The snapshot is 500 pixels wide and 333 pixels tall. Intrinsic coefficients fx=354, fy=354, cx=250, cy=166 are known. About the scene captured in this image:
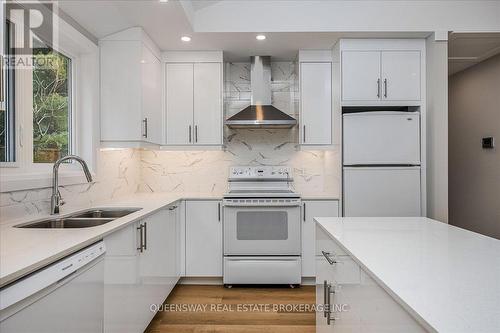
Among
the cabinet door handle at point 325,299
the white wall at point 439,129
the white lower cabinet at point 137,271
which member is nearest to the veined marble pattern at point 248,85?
the white wall at point 439,129

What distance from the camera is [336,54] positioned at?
11.1 feet

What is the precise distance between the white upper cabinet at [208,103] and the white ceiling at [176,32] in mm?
226

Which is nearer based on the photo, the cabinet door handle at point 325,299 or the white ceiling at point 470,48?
the cabinet door handle at point 325,299

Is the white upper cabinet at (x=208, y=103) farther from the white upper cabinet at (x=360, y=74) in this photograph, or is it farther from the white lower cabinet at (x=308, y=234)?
the white upper cabinet at (x=360, y=74)

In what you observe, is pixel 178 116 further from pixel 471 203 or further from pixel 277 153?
pixel 471 203

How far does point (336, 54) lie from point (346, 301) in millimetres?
2543

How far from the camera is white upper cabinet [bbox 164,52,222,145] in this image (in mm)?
3621

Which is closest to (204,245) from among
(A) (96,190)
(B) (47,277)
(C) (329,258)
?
(A) (96,190)

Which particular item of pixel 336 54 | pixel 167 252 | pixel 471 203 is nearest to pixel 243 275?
pixel 167 252

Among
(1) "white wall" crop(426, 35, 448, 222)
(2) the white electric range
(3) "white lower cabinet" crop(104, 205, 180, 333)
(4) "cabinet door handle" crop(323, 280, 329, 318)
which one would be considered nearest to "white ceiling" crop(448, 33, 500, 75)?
(1) "white wall" crop(426, 35, 448, 222)

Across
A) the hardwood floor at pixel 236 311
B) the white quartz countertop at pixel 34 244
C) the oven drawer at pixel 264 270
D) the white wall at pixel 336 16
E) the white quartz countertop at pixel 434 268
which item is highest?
the white wall at pixel 336 16

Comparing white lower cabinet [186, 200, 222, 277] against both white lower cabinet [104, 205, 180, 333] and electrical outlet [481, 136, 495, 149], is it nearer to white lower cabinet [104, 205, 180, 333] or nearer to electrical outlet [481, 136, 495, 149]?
white lower cabinet [104, 205, 180, 333]

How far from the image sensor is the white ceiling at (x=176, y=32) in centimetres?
258

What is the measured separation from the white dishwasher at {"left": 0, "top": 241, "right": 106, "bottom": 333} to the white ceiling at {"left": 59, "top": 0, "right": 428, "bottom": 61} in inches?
70.7
